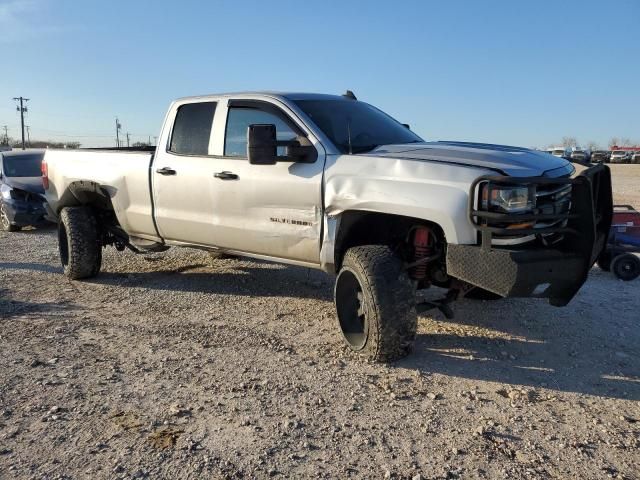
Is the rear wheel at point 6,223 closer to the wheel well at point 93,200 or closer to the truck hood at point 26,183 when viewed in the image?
the truck hood at point 26,183

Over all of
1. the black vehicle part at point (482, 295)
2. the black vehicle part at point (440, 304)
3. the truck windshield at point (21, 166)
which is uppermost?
the truck windshield at point (21, 166)

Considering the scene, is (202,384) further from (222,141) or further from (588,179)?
(588,179)

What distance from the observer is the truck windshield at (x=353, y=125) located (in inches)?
186

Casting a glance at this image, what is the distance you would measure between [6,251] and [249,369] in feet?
21.4

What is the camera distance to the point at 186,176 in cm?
543

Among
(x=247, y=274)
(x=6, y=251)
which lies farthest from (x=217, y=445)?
(x=6, y=251)

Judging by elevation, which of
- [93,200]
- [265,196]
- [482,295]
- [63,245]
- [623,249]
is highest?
[265,196]

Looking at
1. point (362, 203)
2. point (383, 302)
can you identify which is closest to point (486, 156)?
point (362, 203)

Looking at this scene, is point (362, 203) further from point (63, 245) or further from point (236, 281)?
point (63, 245)

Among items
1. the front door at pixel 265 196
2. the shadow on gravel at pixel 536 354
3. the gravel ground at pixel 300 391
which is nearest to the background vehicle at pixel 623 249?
the gravel ground at pixel 300 391

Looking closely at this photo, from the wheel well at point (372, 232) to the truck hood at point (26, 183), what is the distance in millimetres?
8907

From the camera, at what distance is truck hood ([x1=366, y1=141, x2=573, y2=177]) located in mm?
3748

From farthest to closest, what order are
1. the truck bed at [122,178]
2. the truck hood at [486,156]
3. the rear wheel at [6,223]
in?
1. the rear wheel at [6,223]
2. the truck bed at [122,178]
3. the truck hood at [486,156]

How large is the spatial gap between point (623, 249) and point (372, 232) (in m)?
3.79
